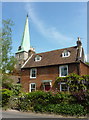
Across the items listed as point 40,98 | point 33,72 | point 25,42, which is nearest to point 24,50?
point 25,42

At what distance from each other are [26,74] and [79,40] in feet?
39.0

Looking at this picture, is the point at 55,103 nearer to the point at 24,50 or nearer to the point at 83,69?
the point at 83,69

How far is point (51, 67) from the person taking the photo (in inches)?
951

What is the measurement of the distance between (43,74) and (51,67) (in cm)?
198

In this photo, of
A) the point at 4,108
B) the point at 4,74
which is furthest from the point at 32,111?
the point at 4,74

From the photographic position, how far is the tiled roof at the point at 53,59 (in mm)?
23500

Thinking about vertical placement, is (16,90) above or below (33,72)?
below

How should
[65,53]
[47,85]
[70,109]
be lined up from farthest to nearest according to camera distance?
[65,53], [47,85], [70,109]

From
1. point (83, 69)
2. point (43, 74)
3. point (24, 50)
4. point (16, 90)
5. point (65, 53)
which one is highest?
point (24, 50)

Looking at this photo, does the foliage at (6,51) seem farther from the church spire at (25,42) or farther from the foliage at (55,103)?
the church spire at (25,42)

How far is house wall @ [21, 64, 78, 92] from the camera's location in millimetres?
22422

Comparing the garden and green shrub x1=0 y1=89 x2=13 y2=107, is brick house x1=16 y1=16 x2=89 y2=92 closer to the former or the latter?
the garden

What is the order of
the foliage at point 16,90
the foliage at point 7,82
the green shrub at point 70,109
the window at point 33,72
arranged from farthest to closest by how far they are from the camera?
the window at point 33,72 < the foliage at point 7,82 < the foliage at point 16,90 < the green shrub at point 70,109

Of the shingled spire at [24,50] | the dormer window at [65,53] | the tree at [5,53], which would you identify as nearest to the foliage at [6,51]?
the tree at [5,53]
